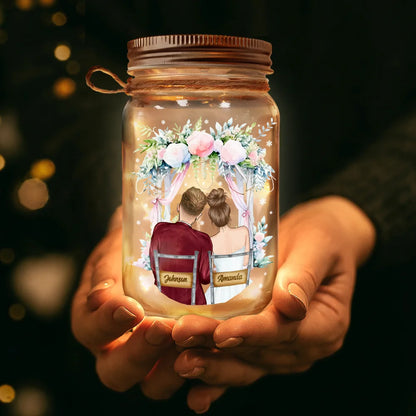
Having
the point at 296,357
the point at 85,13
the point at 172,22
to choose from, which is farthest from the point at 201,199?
the point at 85,13

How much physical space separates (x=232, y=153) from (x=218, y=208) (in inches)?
3.0

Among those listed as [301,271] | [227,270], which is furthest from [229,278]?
[301,271]

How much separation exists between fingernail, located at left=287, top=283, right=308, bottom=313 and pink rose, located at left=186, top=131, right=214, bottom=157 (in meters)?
0.21

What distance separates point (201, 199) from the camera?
0.71 meters

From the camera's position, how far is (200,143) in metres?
0.70

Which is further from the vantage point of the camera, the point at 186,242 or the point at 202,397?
the point at 202,397

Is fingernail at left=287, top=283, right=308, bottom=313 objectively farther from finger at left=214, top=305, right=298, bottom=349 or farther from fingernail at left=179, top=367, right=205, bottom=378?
fingernail at left=179, top=367, right=205, bottom=378

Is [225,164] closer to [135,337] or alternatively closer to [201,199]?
[201,199]

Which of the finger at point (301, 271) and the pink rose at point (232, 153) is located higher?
the pink rose at point (232, 153)

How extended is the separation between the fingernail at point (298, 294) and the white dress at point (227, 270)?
0.07m

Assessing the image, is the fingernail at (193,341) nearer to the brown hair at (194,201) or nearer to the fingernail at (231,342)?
the fingernail at (231,342)

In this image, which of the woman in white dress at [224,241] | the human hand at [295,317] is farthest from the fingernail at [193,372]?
the woman in white dress at [224,241]

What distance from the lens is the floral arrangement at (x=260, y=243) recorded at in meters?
0.76

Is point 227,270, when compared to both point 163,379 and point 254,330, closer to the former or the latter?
point 254,330
